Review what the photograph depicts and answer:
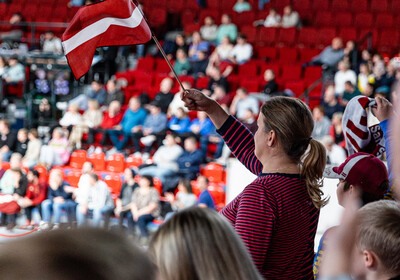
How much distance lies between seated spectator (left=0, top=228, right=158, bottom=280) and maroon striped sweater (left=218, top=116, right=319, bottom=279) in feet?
3.70

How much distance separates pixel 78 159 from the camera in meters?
8.94

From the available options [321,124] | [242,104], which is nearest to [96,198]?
[242,104]

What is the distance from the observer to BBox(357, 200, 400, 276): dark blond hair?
1.30 meters

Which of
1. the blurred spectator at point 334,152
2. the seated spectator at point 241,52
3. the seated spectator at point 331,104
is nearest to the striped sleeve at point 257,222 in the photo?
the blurred spectator at point 334,152

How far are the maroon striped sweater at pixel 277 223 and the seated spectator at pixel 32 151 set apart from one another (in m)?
7.42

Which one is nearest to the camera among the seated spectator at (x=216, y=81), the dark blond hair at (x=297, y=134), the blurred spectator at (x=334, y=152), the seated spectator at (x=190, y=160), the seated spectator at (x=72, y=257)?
the seated spectator at (x=72, y=257)

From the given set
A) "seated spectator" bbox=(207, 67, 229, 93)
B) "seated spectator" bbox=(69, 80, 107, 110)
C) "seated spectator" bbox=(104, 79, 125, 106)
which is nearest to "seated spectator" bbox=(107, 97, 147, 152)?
"seated spectator" bbox=(104, 79, 125, 106)

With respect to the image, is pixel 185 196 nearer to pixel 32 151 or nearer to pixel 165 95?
pixel 165 95

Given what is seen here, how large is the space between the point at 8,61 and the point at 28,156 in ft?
10.4

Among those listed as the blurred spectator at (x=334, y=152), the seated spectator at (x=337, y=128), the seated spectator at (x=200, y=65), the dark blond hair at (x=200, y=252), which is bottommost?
the blurred spectator at (x=334, y=152)

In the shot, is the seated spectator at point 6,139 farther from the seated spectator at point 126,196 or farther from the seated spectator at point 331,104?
the seated spectator at point 331,104

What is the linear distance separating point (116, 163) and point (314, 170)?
6.96 meters

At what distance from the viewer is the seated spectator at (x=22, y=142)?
355 inches

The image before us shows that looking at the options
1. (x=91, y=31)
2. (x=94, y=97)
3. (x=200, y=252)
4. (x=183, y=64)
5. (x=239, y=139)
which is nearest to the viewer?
(x=200, y=252)
